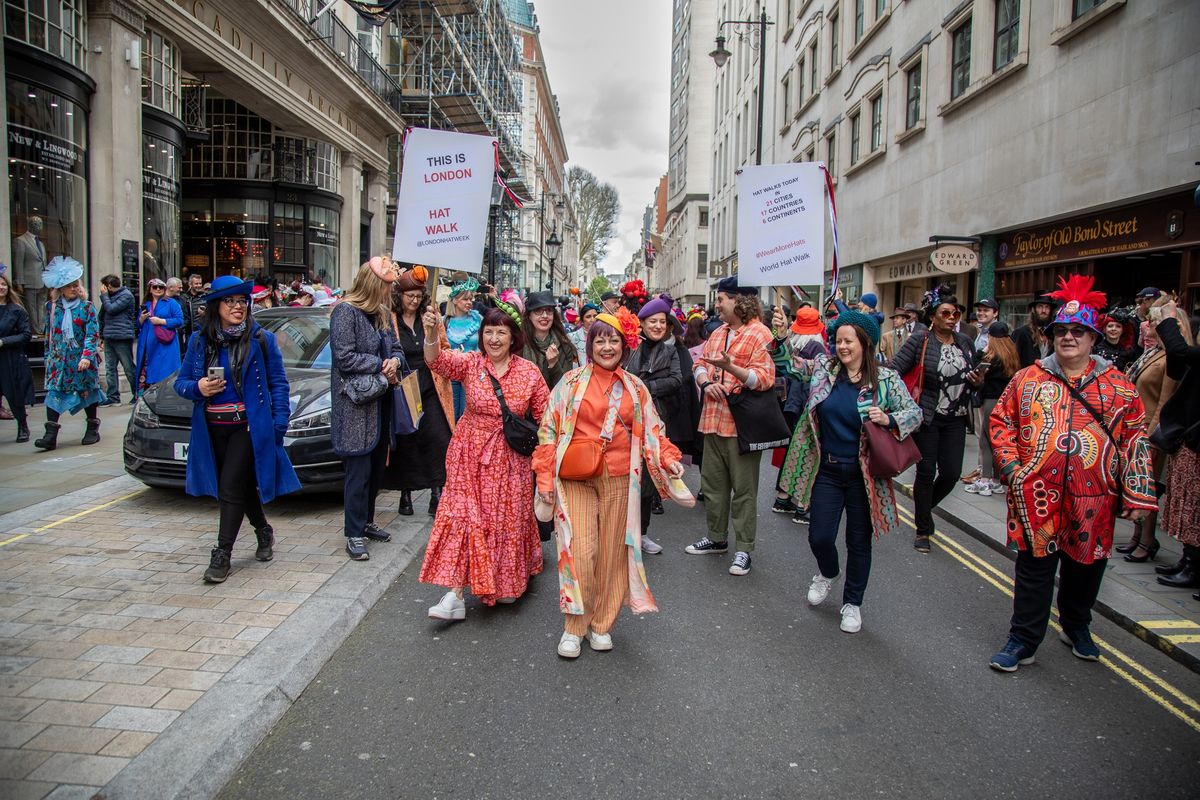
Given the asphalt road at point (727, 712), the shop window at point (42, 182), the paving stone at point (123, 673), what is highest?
the shop window at point (42, 182)

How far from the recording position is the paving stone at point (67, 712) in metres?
3.10

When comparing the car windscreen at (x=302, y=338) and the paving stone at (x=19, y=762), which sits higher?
the car windscreen at (x=302, y=338)

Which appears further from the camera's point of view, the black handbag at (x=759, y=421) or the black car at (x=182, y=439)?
the black car at (x=182, y=439)

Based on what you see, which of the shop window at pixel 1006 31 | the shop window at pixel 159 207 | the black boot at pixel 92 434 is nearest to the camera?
the black boot at pixel 92 434

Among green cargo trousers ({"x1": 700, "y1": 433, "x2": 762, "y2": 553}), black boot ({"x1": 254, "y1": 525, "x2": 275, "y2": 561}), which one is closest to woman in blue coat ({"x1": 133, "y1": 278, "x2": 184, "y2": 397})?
black boot ({"x1": 254, "y1": 525, "x2": 275, "y2": 561})

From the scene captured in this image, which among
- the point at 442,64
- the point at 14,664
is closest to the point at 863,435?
the point at 14,664

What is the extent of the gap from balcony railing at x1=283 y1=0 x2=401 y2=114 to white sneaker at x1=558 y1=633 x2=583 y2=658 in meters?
17.0

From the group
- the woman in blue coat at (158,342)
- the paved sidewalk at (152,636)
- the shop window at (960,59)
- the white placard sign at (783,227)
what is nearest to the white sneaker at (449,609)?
the paved sidewalk at (152,636)

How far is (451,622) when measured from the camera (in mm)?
4516

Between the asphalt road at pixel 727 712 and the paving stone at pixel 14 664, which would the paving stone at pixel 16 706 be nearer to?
the paving stone at pixel 14 664

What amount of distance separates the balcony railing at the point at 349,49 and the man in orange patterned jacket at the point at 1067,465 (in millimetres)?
17474

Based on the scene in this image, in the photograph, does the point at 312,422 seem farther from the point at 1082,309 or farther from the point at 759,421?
the point at 1082,309

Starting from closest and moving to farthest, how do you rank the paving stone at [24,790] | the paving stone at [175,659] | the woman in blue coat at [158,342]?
the paving stone at [24,790]
the paving stone at [175,659]
the woman in blue coat at [158,342]

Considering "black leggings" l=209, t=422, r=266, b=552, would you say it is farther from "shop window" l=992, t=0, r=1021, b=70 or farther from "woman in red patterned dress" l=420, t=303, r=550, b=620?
"shop window" l=992, t=0, r=1021, b=70
